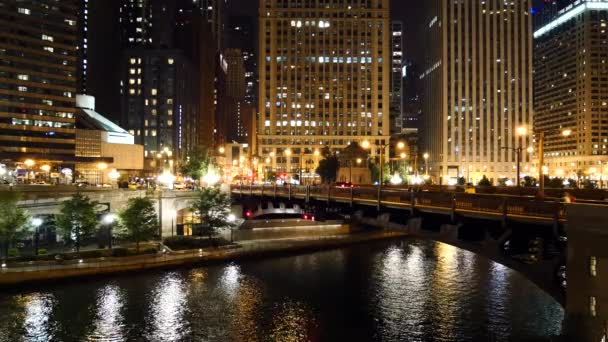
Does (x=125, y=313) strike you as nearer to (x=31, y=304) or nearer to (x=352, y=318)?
(x=31, y=304)

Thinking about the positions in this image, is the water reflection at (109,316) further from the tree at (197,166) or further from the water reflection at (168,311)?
the tree at (197,166)

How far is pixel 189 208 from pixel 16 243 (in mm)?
25730

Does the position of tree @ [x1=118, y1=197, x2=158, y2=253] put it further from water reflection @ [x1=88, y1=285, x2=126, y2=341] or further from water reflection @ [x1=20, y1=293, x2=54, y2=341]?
water reflection @ [x1=20, y1=293, x2=54, y2=341]

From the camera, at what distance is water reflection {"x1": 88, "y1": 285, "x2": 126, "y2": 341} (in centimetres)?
3969

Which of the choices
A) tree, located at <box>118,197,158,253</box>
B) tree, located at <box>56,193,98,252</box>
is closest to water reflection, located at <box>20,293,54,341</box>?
tree, located at <box>56,193,98,252</box>

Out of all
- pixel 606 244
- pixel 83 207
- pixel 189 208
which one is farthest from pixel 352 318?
pixel 189 208

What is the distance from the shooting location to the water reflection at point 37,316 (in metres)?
39.4

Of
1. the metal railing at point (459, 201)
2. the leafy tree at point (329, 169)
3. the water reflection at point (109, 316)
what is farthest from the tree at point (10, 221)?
the leafy tree at point (329, 169)

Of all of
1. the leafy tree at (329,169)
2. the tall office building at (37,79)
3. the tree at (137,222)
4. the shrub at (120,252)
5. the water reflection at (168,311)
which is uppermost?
the tall office building at (37,79)

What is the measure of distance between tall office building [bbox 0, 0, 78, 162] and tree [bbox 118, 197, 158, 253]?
108m

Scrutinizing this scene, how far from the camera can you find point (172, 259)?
216 feet

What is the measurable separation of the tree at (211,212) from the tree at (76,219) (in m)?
16.3

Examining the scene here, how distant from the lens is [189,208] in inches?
3342

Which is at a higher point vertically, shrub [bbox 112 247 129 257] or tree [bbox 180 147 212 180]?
tree [bbox 180 147 212 180]
